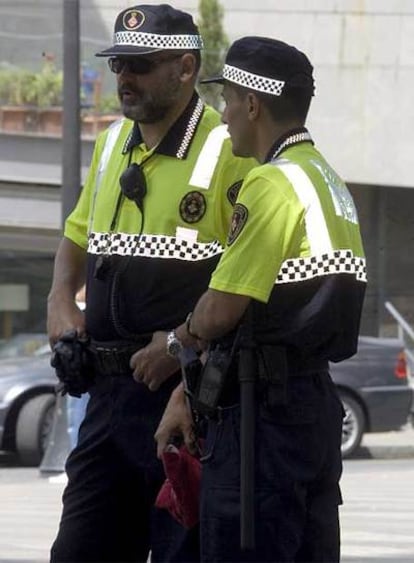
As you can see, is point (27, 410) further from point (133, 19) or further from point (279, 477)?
point (279, 477)

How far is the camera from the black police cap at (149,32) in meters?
4.77

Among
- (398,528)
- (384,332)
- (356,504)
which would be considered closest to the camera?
(398,528)

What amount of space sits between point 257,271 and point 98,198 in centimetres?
100

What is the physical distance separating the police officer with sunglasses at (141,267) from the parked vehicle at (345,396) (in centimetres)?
1032

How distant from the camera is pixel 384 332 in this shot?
2473 centimetres

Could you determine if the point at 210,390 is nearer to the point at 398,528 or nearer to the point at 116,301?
the point at 116,301

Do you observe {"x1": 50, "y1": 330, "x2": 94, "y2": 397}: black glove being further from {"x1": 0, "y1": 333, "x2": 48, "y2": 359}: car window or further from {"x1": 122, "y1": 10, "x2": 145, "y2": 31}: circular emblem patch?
{"x1": 0, "y1": 333, "x2": 48, "y2": 359}: car window

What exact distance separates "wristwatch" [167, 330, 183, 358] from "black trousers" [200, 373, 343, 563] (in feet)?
1.04

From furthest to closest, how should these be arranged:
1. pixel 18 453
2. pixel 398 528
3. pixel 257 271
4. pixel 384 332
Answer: pixel 384 332
pixel 18 453
pixel 398 528
pixel 257 271

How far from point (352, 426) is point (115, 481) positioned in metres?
11.8

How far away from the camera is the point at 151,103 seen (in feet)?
15.7

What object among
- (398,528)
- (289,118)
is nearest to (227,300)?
(289,118)

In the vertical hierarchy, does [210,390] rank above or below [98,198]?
below

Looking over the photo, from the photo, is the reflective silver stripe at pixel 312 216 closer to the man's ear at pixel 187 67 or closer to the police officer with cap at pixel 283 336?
the police officer with cap at pixel 283 336
